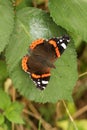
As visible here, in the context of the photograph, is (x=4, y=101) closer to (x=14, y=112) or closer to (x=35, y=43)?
(x=14, y=112)

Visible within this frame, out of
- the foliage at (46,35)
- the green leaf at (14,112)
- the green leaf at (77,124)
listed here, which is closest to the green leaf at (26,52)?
the foliage at (46,35)

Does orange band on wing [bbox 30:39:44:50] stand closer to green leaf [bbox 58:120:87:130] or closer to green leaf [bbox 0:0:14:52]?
green leaf [bbox 0:0:14:52]

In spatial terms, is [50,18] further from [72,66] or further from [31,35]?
[72,66]

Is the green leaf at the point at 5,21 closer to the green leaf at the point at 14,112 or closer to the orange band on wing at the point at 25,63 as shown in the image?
the orange band on wing at the point at 25,63

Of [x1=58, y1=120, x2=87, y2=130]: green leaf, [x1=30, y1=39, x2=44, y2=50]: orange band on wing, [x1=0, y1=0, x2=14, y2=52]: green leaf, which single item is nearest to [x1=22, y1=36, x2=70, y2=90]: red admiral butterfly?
[x1=30, y1=39, x2=44, y2=50]: orange band on wing

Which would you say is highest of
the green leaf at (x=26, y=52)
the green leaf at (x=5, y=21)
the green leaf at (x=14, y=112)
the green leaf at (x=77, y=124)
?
the green leaf at (x=5, y=21)

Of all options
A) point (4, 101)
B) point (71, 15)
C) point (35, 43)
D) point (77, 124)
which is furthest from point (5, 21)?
point (77, 124)
